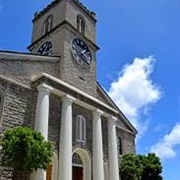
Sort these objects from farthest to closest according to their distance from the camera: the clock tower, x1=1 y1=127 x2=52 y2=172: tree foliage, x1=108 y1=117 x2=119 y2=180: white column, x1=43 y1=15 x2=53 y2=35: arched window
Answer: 1. x1=43 y1=15 x2=53 y2=35: arched window
2. the clock tower
3. x1=108 y1=117 x2=119 y2=180: white column
4. x1=1 y1=127 x2=52 y2=172: tree foliage

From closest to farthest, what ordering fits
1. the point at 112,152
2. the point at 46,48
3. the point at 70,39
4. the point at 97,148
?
the point at 97,148, the point at 112,152, the point at 70,39, the point at 46,48

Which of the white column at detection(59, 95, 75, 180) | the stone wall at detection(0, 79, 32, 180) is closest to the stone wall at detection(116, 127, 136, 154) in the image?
the white column at detection(59, 95, 75, 180)

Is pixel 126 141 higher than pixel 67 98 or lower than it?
lower

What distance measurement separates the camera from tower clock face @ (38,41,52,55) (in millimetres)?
21094

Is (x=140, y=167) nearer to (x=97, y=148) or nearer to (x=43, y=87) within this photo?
(x=97, y=148)

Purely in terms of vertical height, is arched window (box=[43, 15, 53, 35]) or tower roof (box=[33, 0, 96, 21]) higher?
tower roof (box=[33, 0, 96, 21])

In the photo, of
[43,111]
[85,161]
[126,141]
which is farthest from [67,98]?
[126,141]

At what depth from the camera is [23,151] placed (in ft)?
41.2

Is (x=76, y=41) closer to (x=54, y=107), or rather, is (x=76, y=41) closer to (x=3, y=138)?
(x=54, y=107)

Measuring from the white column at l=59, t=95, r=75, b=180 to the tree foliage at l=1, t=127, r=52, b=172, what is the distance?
2583 mm

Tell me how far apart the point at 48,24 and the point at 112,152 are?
37.5ft

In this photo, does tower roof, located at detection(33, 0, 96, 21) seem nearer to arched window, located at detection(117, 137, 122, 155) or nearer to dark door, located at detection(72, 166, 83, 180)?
arched window, located at detection(117, 137, 122, 155)

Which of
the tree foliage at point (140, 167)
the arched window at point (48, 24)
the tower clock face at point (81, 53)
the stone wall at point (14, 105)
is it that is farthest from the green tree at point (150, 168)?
the arched window at point (48, 24)

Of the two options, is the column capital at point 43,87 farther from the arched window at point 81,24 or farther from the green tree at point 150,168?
the green tree at point 150,168
